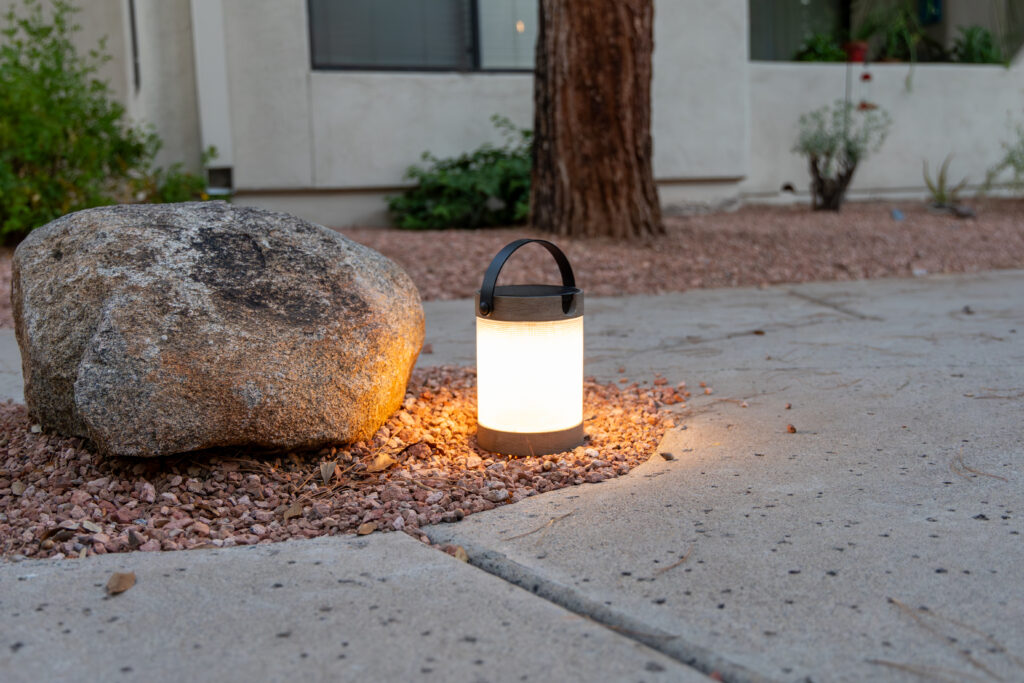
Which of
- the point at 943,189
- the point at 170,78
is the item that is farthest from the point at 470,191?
the point at 943,189

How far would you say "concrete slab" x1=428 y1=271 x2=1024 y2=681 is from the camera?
175cm

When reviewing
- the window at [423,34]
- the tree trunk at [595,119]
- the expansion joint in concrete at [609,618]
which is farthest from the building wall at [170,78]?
the expansion joint in concrete at [609,618]

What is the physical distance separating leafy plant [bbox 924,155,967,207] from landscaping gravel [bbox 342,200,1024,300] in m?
1.42

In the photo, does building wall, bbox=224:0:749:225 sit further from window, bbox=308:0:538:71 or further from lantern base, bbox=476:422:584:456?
lantern base, bbox=476:422:584:456

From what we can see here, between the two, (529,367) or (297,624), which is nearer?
(297,624)

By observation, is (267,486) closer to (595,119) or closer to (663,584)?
(663,584)

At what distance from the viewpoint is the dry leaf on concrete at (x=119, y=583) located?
6.60ft

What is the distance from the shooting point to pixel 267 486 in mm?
2660

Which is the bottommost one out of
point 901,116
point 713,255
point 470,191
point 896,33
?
point 713,255

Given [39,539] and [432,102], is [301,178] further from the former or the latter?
[39,539]

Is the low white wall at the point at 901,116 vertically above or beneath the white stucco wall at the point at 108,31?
beneath

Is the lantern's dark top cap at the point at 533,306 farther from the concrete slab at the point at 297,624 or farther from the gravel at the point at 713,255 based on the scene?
the gravel at the point at 713,255

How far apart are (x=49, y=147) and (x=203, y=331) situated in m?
5.59

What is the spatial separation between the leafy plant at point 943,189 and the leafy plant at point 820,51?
1765 millimetres
